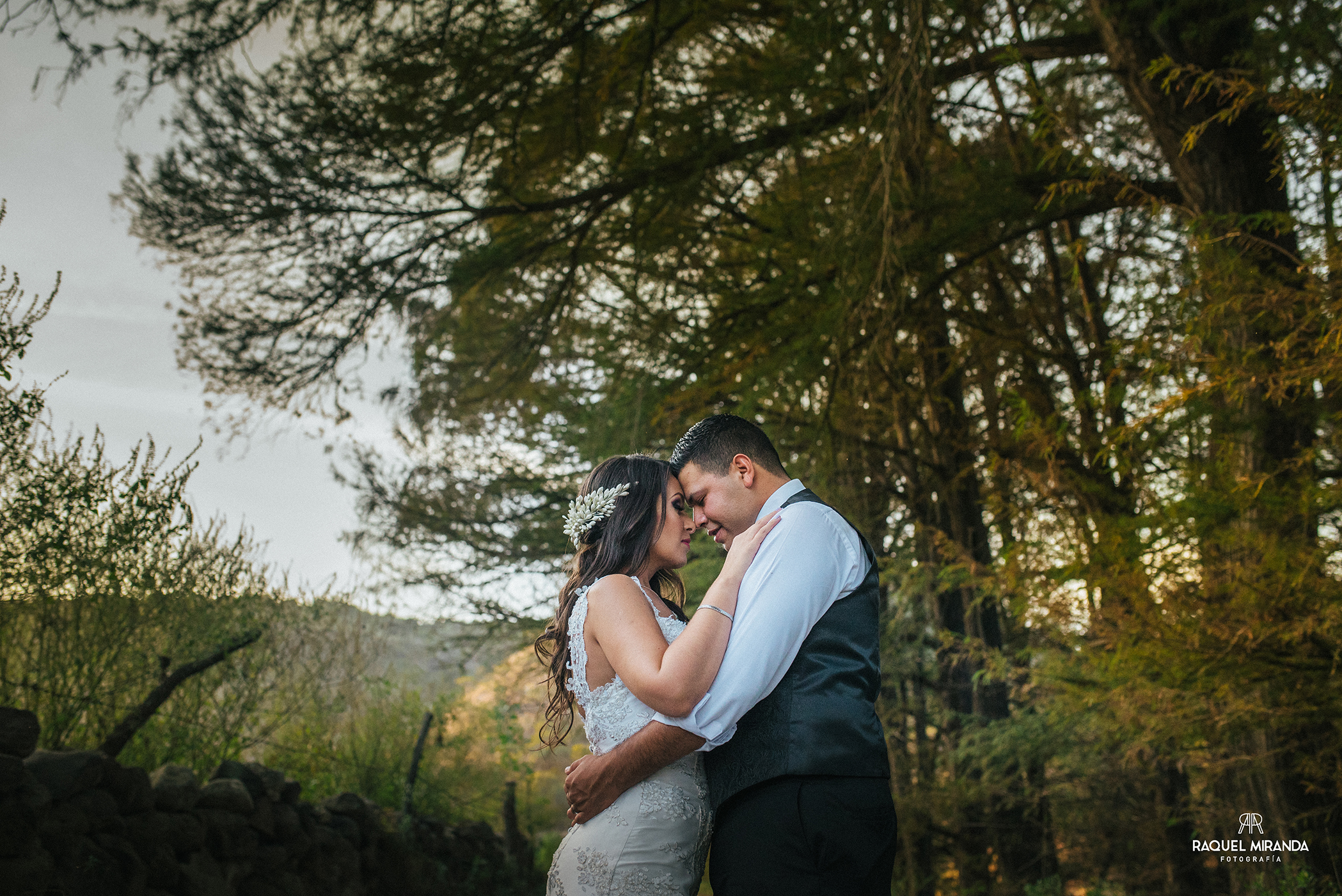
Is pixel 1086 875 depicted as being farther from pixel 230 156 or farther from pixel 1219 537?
pixel 230 156

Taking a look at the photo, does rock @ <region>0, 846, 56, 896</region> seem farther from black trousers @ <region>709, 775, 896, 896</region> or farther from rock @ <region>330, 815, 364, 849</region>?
rock @ <region>330, 815, 364, 849</region>

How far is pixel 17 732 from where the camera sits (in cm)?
346

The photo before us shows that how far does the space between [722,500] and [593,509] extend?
0.41m

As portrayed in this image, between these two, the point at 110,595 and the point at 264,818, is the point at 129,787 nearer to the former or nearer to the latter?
the point at 110,595

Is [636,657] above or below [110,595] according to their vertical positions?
below

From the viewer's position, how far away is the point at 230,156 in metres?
5.09

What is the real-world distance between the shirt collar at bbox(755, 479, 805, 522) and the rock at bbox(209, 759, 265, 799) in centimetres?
439

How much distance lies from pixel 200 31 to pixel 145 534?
281cm

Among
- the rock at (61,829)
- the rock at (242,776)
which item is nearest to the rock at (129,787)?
the rock at (61,829)

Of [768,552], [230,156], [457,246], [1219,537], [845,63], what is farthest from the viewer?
[457,246]

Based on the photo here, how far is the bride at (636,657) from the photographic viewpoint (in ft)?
6.85

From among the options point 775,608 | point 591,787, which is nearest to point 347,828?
point 591,787

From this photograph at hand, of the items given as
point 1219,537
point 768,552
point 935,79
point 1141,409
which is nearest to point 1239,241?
point 1141,409

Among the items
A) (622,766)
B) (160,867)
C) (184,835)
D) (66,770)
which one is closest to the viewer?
(622,766)
